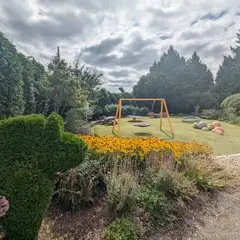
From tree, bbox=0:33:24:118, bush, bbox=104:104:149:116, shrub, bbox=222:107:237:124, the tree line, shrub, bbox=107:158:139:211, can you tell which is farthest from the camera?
bush, bbox=104:104:149:116

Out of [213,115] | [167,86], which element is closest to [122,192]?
[213,115]

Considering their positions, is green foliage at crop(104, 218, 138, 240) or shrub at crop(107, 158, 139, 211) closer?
green foliage at crop(104, 218, 138, 240)

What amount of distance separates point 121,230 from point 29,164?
1311 mm

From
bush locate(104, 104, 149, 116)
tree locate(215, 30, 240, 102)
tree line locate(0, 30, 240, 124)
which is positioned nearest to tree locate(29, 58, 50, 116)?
tree line locate(0, 30, 240, 124)

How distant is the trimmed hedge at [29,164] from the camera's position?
1984 mm

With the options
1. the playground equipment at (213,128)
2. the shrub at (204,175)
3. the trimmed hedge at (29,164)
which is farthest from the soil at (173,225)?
the playground equipment at (213,128)

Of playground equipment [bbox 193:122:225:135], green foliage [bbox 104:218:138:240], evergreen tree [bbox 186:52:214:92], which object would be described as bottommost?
green foliage [bbox 104:218:138:240]

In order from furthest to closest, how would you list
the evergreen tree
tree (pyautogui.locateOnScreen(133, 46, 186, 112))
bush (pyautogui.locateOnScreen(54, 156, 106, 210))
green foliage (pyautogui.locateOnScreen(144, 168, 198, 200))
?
the evergreen tree, tree (pyautogui.locateOnScreen(133, 46, 186, 112)), green foliage (pyautogui.locateOnScreen(144, 168, 198, 200)), bush (pyautogui.locateOnScreen(54, 156, 106, 210))

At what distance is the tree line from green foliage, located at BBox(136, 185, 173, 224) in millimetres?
4716

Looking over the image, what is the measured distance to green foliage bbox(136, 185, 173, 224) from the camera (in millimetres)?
2910

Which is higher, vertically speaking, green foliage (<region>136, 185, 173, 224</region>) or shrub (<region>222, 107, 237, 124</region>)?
shrub (<region>222, 107, 237, 124</region>)

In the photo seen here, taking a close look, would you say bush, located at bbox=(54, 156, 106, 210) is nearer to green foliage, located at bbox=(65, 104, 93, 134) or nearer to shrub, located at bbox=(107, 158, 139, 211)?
shrub, located at bbox=(107, 158, 139, 211)

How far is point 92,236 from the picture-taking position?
2.62 m

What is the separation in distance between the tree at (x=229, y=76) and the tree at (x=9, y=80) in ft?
80.9
